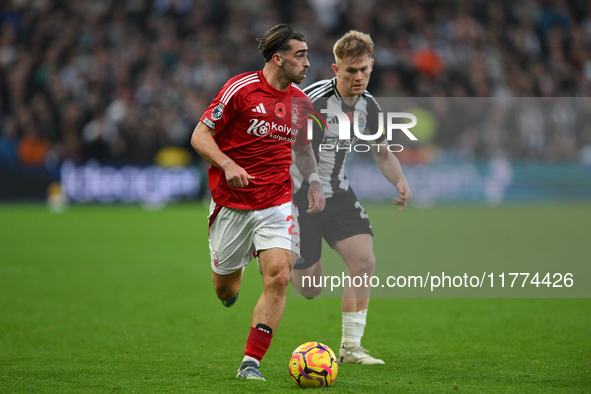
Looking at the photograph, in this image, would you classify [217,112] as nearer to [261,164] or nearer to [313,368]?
[261,164]

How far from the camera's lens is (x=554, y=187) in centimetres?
1942

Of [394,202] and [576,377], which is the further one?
[394,202]

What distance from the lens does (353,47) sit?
6.23 m

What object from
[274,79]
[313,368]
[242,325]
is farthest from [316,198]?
[242,325]

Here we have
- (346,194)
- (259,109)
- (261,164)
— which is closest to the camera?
(259,109)

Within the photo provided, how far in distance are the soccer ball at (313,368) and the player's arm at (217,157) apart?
1.23 m

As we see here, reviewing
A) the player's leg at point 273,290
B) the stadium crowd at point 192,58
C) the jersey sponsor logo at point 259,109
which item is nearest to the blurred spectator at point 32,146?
the stadium crowd at point 192,58

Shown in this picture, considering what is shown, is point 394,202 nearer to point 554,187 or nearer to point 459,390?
point 459,390

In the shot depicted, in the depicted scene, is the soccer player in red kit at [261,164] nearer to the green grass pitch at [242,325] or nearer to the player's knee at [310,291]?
the green grass pitch at [242,325]

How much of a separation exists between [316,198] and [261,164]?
2.51 feet

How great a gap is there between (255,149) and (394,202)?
1340mm

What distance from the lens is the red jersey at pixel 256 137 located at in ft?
19.0

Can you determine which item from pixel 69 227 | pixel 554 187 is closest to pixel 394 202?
pixel 69 227

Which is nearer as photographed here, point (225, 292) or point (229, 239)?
point (229, 239)
